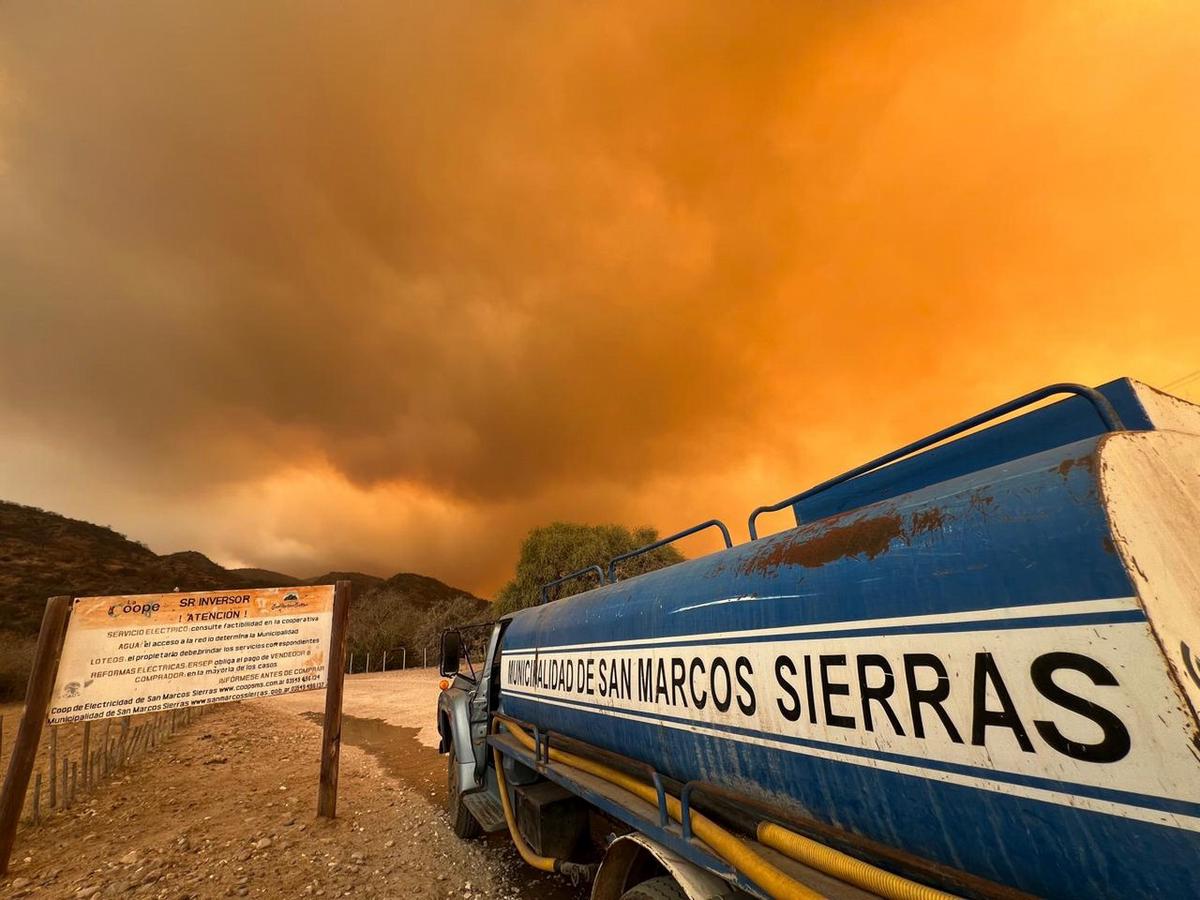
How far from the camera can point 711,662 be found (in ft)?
8.91

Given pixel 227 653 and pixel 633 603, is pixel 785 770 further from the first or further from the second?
pixel 227 653

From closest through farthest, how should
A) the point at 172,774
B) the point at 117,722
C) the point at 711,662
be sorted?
the point at 711,662, the point at 172,774, the point at 117,722

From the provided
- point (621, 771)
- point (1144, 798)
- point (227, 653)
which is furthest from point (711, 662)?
point (227, 653)

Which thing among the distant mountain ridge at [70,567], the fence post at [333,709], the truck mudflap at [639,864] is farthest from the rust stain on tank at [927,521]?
the distant mountain ridge at [70,567]

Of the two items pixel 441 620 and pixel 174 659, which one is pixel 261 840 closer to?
pixel 174 659

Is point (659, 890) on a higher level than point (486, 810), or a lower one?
higher

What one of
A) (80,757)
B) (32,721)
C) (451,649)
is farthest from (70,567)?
(451,649)

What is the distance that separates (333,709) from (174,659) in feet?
7.93

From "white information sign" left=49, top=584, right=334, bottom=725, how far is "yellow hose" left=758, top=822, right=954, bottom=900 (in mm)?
8642

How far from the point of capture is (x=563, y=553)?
3562 cm

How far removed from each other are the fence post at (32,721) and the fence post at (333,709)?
3314mm

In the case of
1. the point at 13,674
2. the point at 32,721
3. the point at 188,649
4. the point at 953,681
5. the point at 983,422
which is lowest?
the point at 32,721

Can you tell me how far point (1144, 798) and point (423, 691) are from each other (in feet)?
88.8

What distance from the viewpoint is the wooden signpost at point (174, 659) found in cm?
688
